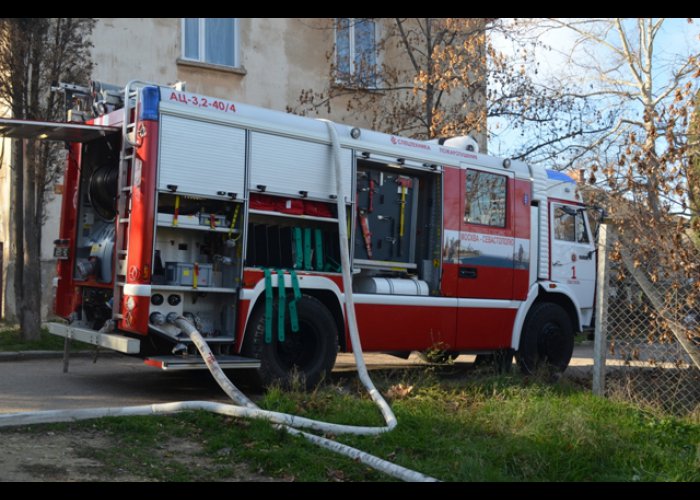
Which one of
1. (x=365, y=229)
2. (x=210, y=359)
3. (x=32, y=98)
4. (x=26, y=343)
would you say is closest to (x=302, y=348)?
(x=210, y=359)

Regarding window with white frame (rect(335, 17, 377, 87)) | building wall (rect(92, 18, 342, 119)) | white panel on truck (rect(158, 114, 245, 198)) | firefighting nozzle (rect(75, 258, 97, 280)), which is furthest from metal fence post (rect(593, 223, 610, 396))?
building wall (rect(92, 18, 342, 119))

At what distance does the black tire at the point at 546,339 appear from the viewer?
11.2 m

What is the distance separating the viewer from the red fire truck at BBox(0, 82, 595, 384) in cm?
815

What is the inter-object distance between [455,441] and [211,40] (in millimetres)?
13511

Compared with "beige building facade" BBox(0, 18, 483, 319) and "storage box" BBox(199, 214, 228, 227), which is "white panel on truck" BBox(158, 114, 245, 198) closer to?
"storage box" BBox(199, 214, 228, 227)

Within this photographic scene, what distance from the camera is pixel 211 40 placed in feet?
58.5

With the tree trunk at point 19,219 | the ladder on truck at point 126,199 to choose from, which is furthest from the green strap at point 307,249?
the tree trunk at point 19,219

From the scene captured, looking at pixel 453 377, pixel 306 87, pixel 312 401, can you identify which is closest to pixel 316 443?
pixel 312 401

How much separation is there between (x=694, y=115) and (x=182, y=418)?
5.36 meters

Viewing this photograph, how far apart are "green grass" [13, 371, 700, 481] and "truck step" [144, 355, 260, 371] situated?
0.83 meters

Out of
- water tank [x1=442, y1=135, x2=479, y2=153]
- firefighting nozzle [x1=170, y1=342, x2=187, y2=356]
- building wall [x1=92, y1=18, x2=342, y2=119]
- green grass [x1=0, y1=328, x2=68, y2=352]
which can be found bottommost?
green grass [x1=0, y1=328, x2=68, y2=352]

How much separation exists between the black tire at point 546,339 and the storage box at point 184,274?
486 cm

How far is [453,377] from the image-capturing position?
36.8 feet

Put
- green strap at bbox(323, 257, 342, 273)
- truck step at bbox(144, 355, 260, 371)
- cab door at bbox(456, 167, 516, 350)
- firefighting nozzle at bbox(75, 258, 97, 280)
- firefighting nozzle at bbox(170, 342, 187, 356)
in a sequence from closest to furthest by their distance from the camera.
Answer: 1. truck step at bbox(144, 355, 260, 371)
2. firefighting nozzle at bbox(170, 342, 187, 356)
3. firefighting nozzle at bbox(75, 258, 97, 280)
4. green strap at bbox(323, 257, 342, 273)
5. cab door at bbox(456, 167, 516, 350)
